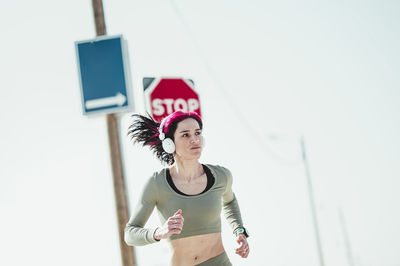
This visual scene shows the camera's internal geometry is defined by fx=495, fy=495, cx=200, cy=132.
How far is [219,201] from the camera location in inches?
129

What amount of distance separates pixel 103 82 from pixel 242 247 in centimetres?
208

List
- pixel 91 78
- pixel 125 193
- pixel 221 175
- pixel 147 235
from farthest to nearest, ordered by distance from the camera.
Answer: pixel 125 193
pixel 91 78
pixel 221 175
pixel 147 235

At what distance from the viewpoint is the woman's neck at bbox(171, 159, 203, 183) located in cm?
329

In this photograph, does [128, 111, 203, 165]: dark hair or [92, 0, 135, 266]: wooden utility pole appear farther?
[92, 0, 135, 266]: wooden utility pole

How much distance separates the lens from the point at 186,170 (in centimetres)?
331

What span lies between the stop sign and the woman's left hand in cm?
133

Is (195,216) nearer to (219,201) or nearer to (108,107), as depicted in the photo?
(219,201)

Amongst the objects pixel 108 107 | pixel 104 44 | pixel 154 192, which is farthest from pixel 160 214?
pixel 104 44

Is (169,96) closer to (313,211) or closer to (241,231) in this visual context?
(241,231)

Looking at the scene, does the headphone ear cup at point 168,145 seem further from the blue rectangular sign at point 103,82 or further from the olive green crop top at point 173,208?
the blue rectangular sign at point 103,82

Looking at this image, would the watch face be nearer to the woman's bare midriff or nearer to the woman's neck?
the woman's bare midriff

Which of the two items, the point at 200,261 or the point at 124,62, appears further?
the point at 124,62

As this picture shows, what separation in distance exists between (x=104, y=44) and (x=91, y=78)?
13.9 inches

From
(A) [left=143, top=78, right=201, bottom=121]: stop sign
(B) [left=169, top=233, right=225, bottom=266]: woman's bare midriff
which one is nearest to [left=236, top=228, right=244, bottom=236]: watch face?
(B) [left=169, top=233, right=225, bottom=266]: woman's bare midriff
